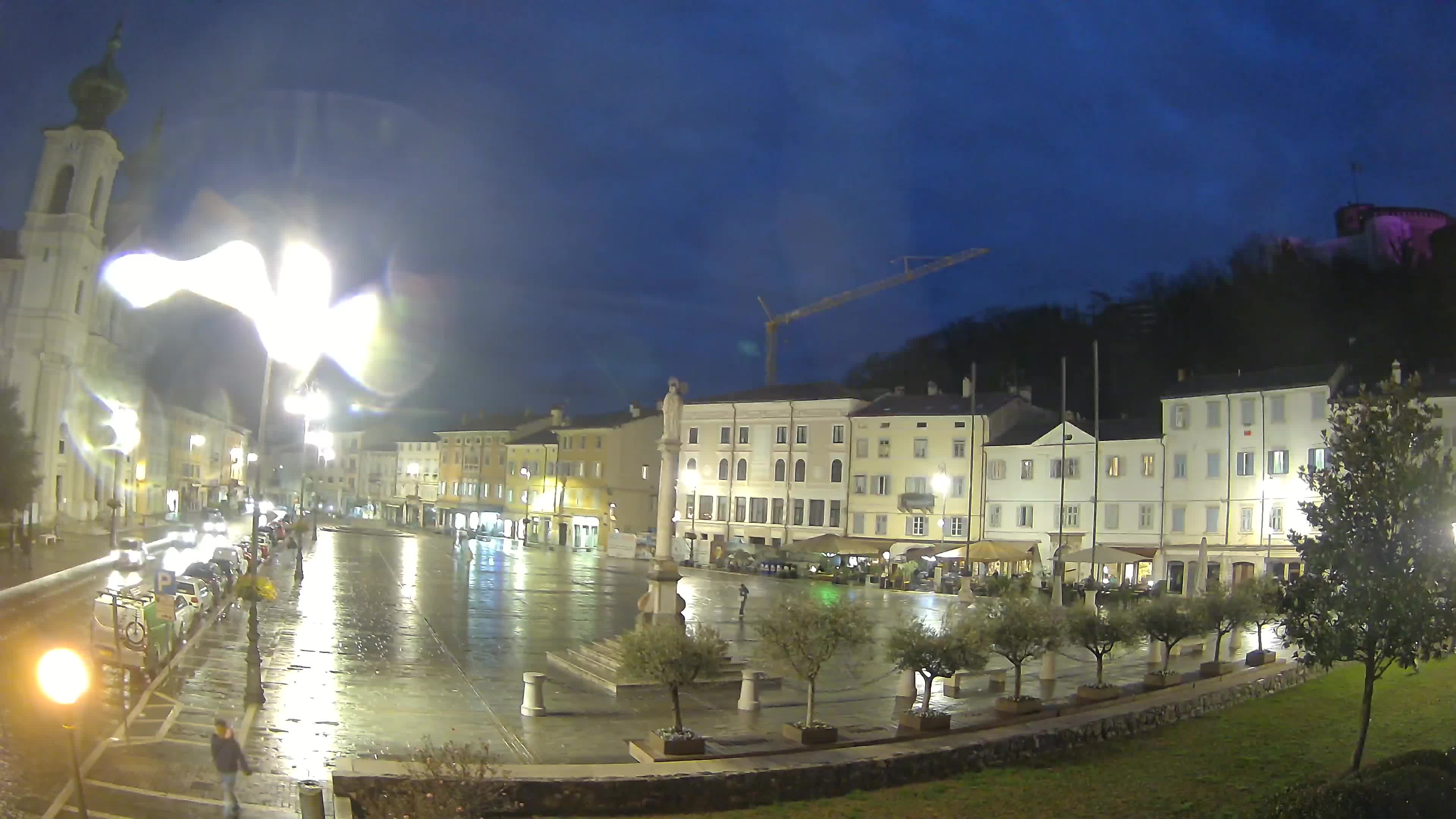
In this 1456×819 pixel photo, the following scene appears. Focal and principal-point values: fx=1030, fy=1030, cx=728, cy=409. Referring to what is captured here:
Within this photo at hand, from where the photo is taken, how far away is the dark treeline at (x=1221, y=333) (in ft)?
216

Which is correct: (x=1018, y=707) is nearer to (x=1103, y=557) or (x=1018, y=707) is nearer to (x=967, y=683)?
(x=967, y=683)

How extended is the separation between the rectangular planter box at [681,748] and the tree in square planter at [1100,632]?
9.08 meters

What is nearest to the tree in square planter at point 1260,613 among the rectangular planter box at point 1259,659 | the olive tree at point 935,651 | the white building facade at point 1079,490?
the rectangular planter box at point 1259,659

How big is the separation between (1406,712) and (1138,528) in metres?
37.1

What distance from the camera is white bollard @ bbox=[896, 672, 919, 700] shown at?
19078 millimetres

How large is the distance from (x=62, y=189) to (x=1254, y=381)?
67.2m

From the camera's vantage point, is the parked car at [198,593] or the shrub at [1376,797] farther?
the parked car at [198,593]

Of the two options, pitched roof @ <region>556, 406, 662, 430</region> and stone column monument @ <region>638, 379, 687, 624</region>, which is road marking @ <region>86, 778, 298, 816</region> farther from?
pitched roof @ <region>556, 406, 662, 430</region>

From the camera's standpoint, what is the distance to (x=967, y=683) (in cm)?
2242

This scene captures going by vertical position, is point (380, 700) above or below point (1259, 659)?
below

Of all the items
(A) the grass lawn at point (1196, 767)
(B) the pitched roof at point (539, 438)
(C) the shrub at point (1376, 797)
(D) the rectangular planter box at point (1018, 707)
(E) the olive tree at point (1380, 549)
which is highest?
(B) the pitched roof at point (539, 438)

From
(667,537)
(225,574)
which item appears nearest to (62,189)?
(225,574)

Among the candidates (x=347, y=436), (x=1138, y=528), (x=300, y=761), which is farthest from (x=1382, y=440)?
(x=347, y=436)

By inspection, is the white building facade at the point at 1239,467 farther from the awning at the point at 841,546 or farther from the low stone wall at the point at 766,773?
the low stone wall at the point at 766,773
